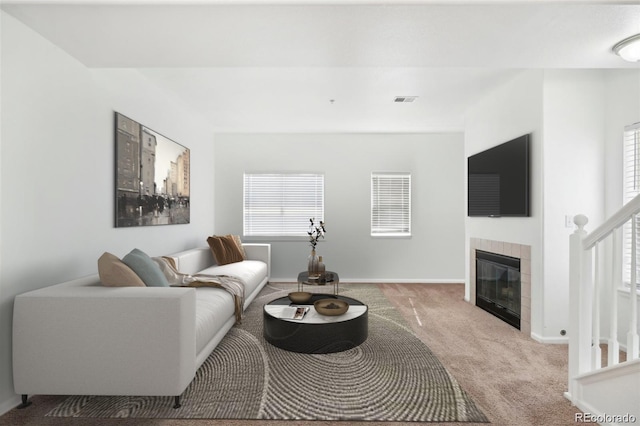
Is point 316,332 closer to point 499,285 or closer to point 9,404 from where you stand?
point 9,404

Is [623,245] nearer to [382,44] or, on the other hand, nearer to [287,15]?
[382,44]

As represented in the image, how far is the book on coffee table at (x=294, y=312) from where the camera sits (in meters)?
2.91

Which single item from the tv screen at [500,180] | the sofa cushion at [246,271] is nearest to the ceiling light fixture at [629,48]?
the tv screen at [500,180]

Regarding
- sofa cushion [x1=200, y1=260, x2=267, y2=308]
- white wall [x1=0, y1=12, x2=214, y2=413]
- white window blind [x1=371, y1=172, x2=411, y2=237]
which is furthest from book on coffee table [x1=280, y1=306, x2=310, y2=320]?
white window blind [x1=371, y1=172, x2=411, y2=237]

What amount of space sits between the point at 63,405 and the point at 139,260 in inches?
38.5

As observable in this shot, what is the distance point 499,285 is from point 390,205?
243cm

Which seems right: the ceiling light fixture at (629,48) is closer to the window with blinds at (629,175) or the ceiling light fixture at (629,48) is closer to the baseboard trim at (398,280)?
the window with blinds at (629,175)

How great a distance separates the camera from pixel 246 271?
4.25m

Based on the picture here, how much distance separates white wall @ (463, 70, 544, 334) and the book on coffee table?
2293 mm

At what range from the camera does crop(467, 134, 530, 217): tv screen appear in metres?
3.38

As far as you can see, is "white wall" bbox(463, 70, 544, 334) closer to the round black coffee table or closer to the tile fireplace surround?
the tile fireplace surround

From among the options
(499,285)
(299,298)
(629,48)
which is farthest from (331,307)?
(629,48)

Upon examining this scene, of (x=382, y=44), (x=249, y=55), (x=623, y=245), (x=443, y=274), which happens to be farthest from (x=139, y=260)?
(x=443, y=274)

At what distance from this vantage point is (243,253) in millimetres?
5145
